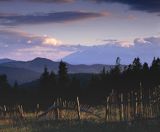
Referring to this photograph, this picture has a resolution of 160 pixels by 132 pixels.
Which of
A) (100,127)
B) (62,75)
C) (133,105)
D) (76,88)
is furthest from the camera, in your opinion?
(62,75)

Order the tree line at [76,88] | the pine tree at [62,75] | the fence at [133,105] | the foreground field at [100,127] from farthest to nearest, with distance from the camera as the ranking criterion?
the pine tree at [62,75] < the tree line at [76,88] < the fence at [133,105] < the foreground field at [100,127]

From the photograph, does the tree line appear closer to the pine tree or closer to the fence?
the pine tree

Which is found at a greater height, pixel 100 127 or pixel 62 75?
pixel 62 75

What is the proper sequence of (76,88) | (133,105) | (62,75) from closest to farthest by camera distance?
(133,105)
(76,88)
(62,75)

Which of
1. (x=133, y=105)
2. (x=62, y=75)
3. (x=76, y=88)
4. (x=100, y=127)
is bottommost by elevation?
(x=76, y=88)

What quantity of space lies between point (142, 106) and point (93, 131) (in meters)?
4.65

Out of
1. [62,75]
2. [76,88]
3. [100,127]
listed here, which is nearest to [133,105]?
[100,127]

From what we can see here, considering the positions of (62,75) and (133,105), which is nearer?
(133,105)

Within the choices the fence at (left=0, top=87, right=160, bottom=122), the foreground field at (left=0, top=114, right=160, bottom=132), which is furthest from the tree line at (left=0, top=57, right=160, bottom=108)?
the foreground field at (left=0, top=114, right=160, bottom=132)

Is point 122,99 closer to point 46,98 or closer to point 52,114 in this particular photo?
point 52,114

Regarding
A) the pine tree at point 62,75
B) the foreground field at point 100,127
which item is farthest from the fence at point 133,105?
the pine tree at point 62,75

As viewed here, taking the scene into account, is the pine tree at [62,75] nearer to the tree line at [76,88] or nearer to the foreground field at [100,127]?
the tree line at [76,88]

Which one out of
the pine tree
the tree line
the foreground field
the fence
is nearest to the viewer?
the foreground field

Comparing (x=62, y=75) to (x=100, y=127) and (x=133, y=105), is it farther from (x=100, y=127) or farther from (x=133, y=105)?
(x=100, y=127)
